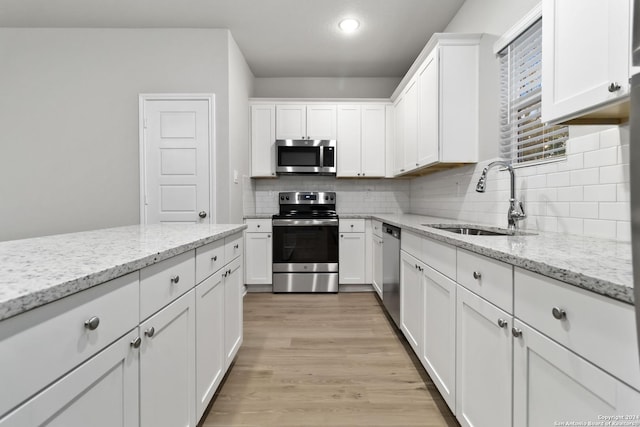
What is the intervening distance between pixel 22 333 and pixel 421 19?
3458 millimetres

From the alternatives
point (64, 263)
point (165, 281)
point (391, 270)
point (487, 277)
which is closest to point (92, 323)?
point (64, 263)

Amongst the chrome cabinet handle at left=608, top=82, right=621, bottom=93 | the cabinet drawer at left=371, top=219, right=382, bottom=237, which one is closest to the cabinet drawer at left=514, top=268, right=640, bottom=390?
the chrome cabinet handle at left=608, top=82, right=621, bottom=93

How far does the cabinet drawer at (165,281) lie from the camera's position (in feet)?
3.06

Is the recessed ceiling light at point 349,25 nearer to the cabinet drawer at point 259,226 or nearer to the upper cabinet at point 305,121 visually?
the upper cabinet at point 305,121

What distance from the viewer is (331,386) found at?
179 cm

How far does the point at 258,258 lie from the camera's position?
144 inches

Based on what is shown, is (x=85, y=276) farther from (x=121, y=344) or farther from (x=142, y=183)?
(x=142, y=183)

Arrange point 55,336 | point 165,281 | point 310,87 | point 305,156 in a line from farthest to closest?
point 310,87, point 305,156, point 165,281, point 55,336

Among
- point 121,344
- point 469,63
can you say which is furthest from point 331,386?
point 469,63

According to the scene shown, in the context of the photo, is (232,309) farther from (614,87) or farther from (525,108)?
(525,108)

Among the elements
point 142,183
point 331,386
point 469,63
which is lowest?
point 331,386

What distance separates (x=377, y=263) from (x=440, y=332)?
6.07 ft

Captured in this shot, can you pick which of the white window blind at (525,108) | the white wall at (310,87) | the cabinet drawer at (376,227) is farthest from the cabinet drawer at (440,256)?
the white wall at (310,87)

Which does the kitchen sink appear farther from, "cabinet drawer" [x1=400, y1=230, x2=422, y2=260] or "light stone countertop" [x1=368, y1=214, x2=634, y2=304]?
"light stone countertop" [x1=368, y1=214, x2=634, y2=304]
